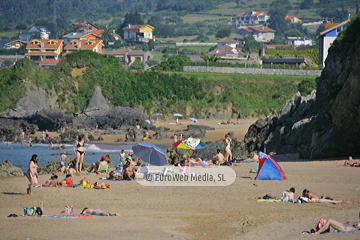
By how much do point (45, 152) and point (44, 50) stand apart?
68177mm

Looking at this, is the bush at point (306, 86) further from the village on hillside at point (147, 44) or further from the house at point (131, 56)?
the house at point (131, 56)

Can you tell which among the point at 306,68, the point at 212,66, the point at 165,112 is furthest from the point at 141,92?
the point at 306,68

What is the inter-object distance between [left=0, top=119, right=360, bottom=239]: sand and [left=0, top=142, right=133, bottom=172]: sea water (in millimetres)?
10616

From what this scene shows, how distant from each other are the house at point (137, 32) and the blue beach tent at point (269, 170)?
12149cm

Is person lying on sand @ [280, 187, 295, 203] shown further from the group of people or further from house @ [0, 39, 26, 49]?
house @ [0, 39, 26, 49]

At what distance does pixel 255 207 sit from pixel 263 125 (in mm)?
17177

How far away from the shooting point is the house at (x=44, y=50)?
10019 cm

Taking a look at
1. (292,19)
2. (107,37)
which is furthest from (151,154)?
(292,19)

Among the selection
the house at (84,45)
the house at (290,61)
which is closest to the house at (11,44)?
the house at (84,45)

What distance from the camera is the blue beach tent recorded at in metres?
19.8

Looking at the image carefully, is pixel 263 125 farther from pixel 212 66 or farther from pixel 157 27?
pixel 157 27

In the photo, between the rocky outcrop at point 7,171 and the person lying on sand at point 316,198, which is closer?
the person lying on sand at point 316,198

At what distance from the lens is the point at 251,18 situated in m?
183

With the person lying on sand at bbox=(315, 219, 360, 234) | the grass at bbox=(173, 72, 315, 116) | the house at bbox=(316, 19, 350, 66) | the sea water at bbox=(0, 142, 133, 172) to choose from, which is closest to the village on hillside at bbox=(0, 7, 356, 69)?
the house at bbox=(316, 19, 350, 66)
